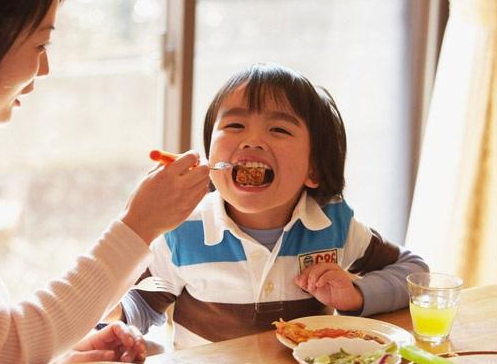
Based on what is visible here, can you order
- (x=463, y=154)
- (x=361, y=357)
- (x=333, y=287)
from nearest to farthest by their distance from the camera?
(x=361, y=357) < (x=333, y=287) < (x=463, y=154)

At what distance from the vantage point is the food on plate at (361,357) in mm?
1182

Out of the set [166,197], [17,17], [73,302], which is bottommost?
[73,302]

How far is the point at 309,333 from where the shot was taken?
1.33m

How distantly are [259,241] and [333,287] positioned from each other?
0.20m

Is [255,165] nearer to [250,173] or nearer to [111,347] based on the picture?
[250,173]

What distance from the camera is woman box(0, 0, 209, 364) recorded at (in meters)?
1.12

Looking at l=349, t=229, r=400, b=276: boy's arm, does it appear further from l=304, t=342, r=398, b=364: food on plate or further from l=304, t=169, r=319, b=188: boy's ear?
l=304, t=342, r=398, b=364: food on plate

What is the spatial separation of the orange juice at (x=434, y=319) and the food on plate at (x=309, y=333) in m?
0.08

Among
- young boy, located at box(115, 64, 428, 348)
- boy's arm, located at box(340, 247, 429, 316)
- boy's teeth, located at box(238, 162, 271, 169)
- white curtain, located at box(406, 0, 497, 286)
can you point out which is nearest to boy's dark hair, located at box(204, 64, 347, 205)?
young boy, located at box(115, 64, 428, 348)

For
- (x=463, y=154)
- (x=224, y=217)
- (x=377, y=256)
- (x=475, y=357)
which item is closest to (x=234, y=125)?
(x=224, y=217)

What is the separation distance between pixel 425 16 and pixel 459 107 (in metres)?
0.48

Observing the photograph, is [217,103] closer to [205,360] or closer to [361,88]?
[205,360]

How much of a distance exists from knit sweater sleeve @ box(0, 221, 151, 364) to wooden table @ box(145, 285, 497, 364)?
137mm

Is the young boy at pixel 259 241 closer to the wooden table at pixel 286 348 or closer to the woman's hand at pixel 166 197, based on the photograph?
the wooden table at pixel 286 348
